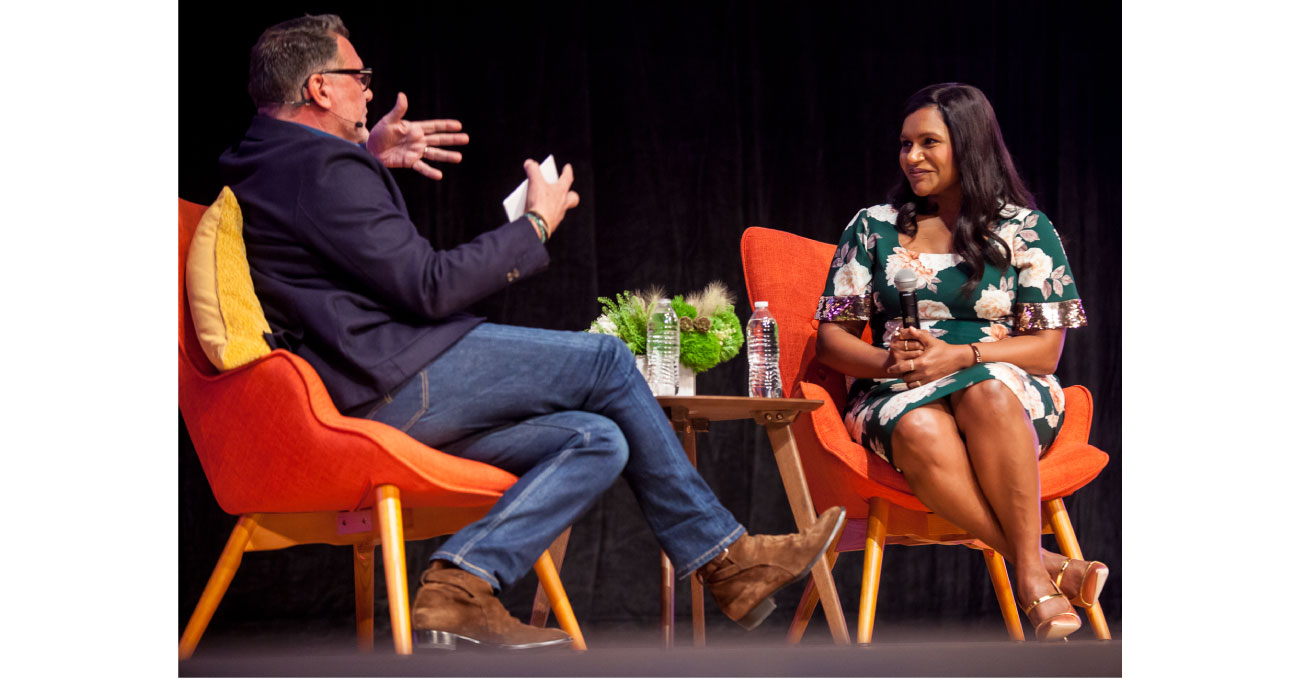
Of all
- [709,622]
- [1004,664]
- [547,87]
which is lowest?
[709,622]

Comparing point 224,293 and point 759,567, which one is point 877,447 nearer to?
A: point 759,567

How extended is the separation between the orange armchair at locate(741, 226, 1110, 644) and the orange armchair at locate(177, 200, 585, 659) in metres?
0.80

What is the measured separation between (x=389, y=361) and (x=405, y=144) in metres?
0.70

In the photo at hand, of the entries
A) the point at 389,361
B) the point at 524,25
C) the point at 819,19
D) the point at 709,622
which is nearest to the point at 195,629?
the point at 389,361

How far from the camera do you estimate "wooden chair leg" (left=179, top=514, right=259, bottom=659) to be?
77.4 inches

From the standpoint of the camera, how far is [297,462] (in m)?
1.87

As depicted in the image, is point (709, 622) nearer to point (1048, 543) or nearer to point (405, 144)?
point (1048, 543)

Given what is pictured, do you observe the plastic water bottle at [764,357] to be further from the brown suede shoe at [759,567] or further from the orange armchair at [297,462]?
the orange armchair at [297,462]

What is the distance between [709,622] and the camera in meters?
3.55

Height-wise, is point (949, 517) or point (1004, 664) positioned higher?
point (949, 517)

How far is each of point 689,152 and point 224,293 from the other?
202cm

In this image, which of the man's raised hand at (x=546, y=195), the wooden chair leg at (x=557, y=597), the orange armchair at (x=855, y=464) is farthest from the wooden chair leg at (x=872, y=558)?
the man's raised hand at (x=546, y=195)

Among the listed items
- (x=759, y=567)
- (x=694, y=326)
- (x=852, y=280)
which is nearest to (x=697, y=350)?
(x=694, y=326)

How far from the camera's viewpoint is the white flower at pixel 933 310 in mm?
2549
